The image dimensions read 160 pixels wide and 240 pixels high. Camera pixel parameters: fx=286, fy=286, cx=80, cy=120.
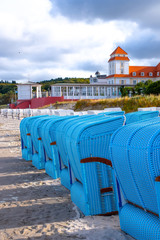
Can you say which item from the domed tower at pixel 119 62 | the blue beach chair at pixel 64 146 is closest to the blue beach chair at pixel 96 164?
the blue beach chair at pixel 64 146

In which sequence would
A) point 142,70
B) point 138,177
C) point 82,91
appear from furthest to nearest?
point 142,70 → point 82,91 → point 138,177

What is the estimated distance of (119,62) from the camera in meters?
76.9

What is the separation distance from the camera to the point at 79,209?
14.8 feet

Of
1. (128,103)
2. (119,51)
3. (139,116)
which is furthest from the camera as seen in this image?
(119,51)

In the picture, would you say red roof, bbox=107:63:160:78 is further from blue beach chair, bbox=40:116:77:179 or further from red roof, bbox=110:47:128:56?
blue beach chair, bbox=40:116:77:179

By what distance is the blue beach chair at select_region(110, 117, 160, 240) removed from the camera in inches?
114

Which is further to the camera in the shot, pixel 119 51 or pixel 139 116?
pixel 119 51

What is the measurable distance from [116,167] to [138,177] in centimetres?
45

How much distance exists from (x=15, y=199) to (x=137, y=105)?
21233 millimetres

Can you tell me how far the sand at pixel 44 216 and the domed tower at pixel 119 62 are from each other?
7218 centimetres

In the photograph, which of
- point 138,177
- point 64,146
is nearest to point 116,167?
point 138,177

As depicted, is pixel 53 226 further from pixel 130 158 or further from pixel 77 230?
pixel 130 158

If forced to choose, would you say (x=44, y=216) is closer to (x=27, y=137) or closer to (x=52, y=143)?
(x=52, y=143)

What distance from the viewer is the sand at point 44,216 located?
362 cm
